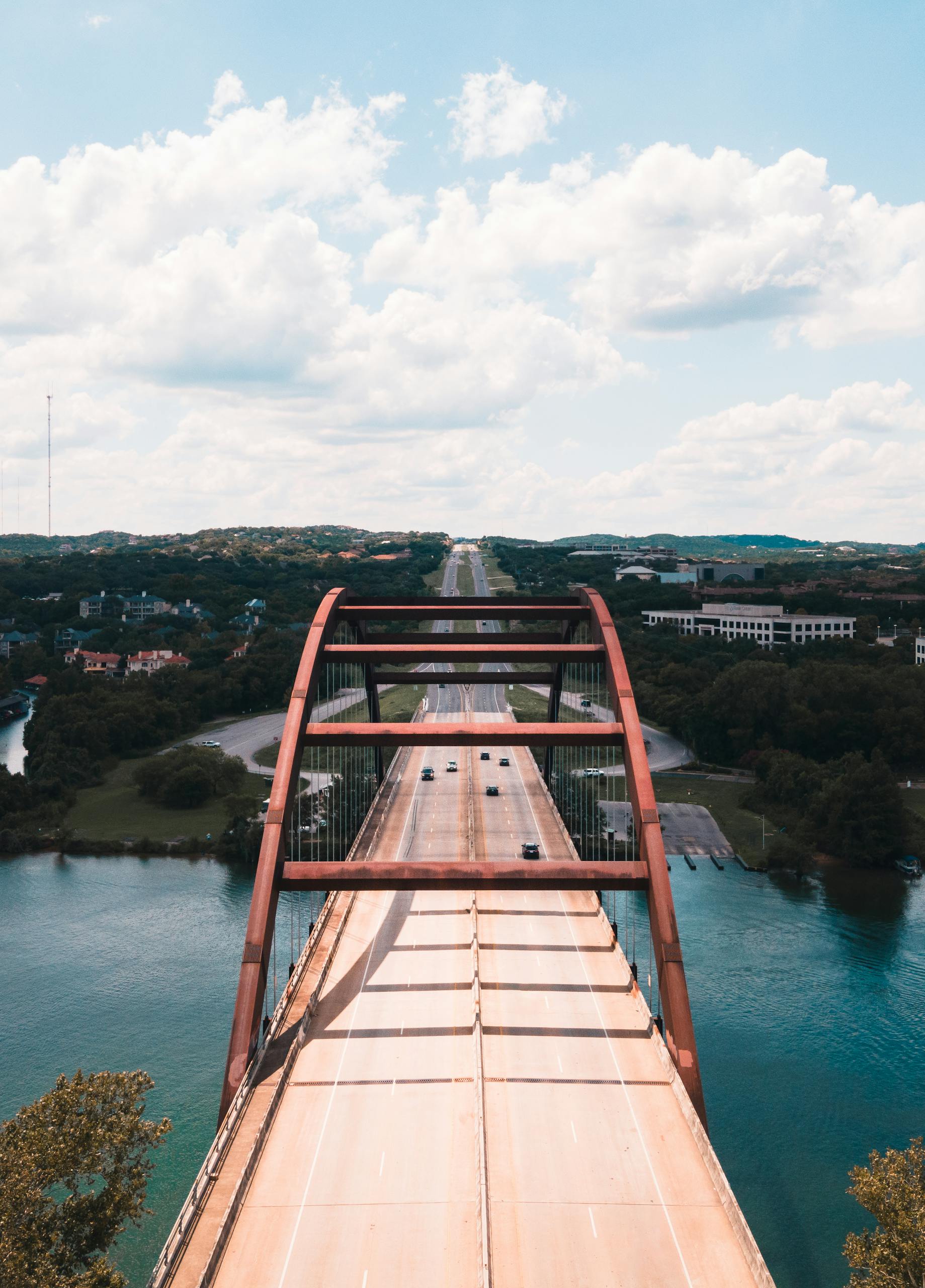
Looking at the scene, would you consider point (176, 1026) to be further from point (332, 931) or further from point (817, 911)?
point (817, 911)

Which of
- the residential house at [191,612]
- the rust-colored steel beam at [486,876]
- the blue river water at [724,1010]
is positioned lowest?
the blue river water at [724,1010]

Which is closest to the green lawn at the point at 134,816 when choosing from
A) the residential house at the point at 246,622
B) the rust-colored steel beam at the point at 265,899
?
the rust-colored steel beam at the point at 265,899

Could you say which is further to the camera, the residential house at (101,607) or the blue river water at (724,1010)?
the residential house at (101,607)

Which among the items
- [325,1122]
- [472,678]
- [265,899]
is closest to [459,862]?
[265,899]

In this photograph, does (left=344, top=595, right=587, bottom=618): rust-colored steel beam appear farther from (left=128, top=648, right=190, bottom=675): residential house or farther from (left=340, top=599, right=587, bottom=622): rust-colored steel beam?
(left=128, top=648, right=190, bottom=675): residential house

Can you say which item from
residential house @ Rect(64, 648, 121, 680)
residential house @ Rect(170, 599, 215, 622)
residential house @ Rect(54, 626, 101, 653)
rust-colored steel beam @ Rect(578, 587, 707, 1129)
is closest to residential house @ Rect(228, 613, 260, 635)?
residential house @ Rect(170, 599, 215, 622)

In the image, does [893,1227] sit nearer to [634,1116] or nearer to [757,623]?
[634,1116]

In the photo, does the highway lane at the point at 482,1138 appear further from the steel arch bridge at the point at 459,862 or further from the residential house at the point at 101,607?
the residential house at the point at 101,607
